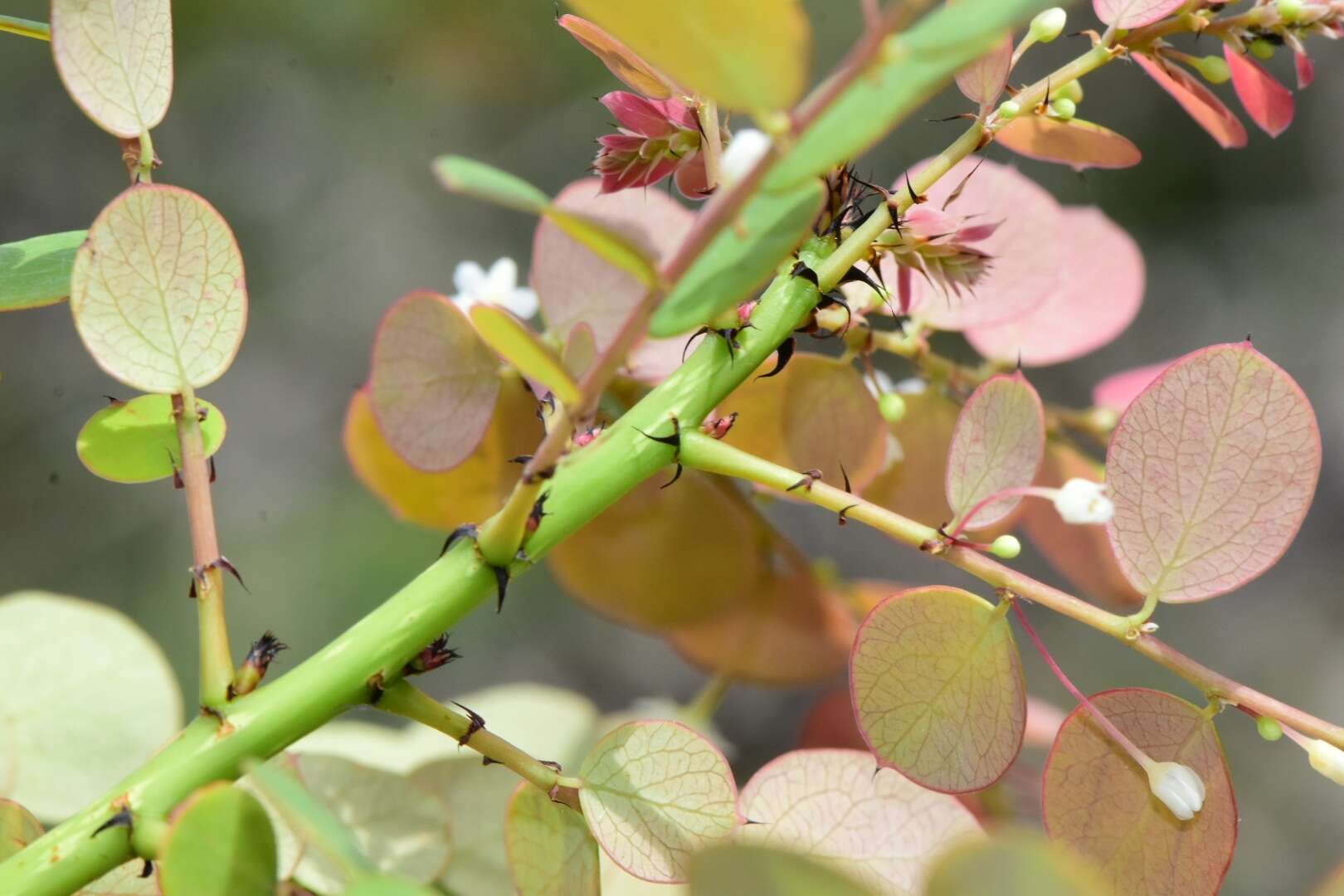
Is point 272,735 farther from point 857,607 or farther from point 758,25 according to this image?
point 857,607

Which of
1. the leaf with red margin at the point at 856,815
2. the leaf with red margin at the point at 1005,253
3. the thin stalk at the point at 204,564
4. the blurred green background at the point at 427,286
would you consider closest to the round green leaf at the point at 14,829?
the thin stalk at the point at 204,564

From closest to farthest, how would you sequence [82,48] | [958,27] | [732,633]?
1. [958,27]
2. [82,48]
3. [732,633]

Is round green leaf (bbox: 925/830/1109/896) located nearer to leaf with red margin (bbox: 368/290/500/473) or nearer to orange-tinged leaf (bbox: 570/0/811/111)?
orange-tinged leaf (bbox: 570/0/811/111)

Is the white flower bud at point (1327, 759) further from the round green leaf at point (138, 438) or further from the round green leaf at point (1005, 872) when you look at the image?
the round green leaf at point (138, 438)

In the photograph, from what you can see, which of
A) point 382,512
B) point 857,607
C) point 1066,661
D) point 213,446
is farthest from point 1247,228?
point 213,446

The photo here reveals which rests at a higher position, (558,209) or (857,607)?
(558,209)

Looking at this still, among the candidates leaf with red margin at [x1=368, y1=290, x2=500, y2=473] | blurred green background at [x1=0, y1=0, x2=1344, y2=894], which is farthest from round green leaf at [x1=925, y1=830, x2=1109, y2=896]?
blurred green background at [x1=0, y1=0, x2=1344, y2=894]

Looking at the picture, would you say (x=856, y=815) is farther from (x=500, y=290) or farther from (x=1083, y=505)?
(x=500, y=290)

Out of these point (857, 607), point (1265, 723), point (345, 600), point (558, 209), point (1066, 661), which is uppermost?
point (558, 209)
